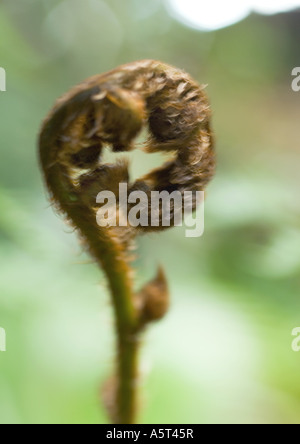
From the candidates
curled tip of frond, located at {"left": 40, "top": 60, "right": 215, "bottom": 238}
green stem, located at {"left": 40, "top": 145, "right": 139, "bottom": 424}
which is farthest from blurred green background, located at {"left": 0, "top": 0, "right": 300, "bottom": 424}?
curled tip of frond, located at {"left": 40, "top": 60, "right": 215, "bottom": 238}

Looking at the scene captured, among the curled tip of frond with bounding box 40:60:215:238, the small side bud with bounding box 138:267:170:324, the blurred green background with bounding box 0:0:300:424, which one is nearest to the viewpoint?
the curled tip of frond with bounding box 40:60:215:238

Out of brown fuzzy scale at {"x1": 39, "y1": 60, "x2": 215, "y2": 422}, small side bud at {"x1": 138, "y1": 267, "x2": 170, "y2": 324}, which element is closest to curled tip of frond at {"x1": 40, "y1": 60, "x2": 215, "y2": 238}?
brown fuzzy scale at {"x1": 39, "y1": 60, "x2": 215, "y2": 422}

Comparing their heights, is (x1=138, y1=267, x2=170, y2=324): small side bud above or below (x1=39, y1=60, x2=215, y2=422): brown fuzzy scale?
below

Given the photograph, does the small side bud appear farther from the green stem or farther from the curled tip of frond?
the curled tip of frond

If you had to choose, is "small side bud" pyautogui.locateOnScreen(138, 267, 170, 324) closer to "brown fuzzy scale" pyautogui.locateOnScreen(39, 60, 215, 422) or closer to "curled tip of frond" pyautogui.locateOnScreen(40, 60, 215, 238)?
"brown fuzzy scale" pyautogui.locateOnScreen(39, 60, 215, 422)

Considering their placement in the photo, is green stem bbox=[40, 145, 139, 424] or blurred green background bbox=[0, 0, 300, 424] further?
blurred green background bbox=[0, 0, 300, 424]

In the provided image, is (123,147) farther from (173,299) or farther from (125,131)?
(173,299)

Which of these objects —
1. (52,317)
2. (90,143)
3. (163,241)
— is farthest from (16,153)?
(90,143)

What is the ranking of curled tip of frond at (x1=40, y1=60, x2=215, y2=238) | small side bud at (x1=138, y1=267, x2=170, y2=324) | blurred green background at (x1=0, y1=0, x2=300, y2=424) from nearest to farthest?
curled tip of frond at (x1=40, y1=60, x2=215, y2=238), small side bud at (x1=138, y1=267, x2=170, y2=324), blurred green background at (x1=0, y1=0, x2=300, y2=424)
